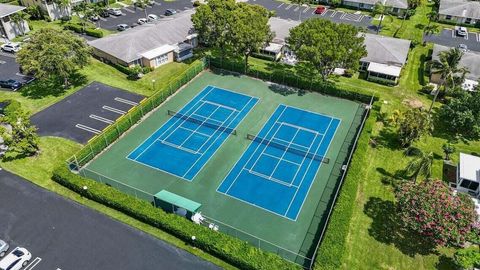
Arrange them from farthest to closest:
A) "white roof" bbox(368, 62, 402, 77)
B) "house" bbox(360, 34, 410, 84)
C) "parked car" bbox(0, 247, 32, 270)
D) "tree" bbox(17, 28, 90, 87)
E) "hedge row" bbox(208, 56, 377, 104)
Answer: "house" bbox(360, 34, 410, 84) → "white roof" bbox(368, 62, 402, 77) → "hedge row" bbox(208, 56, 377, 104) → "tree" bbox(17, 28, 90, 87) → "parked car" bbox(0, 247, 32, 270)

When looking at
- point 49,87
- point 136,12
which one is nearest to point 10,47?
point 49,87

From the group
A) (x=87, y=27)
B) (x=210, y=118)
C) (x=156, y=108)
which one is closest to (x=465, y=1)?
(x=210, y=118)

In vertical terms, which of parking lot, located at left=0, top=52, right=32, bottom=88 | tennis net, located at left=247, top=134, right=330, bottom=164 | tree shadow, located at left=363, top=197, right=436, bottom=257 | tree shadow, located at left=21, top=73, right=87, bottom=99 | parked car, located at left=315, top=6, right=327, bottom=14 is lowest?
tree shadow, located at left=363, top=197, right=436, bottom=257

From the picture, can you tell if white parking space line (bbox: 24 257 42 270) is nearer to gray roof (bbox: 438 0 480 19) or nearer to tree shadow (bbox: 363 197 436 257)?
tree shadow (bbox: 363 197 436 257)

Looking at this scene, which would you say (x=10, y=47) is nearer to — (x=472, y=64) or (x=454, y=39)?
(x=472, y=64)

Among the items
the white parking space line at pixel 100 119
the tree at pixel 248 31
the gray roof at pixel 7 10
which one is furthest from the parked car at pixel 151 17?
the white parking space line at pixel 100 119

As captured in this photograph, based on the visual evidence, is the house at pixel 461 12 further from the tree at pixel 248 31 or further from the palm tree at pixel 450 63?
the tree at pixel 248 31

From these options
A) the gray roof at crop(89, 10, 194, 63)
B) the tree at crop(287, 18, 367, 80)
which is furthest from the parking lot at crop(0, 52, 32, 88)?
the tree at crop(287, 18, 367, 80)
